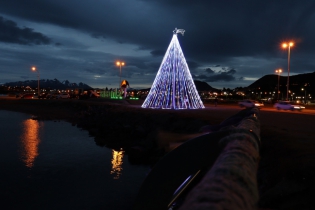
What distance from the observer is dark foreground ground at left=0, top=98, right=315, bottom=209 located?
7000 mm

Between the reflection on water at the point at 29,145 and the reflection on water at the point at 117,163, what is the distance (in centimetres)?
405

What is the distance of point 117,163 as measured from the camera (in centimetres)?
1655

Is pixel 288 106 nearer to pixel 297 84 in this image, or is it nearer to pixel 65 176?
pixel 65 176

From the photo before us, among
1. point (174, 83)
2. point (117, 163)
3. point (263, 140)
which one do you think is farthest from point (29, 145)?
point (263, 140)

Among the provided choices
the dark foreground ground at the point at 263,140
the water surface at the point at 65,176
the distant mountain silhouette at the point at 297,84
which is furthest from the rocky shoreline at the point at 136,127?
the distant mountain silhouette at the point at 297,84

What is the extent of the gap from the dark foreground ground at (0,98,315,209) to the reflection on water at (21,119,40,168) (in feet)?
14.0

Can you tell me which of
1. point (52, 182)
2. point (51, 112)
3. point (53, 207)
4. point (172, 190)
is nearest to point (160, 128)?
point (52, 182)

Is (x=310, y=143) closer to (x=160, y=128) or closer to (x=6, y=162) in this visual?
(x=160, y=128)

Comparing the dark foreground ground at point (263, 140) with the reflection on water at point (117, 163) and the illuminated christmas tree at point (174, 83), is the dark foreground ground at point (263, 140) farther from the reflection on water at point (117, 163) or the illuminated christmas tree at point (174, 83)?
the illuminated christmas tree at point (174, 83)

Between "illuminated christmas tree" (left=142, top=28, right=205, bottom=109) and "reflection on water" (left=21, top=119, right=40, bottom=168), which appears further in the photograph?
"illuminated christmas tree" (left=142, top=28, right=205, bottom=109)

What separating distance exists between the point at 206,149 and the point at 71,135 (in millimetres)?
23221

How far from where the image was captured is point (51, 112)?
4422cm

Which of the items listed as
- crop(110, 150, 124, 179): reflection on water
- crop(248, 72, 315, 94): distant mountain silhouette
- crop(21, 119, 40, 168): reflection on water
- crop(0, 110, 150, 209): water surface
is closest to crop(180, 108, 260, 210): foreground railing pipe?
crop(0, 110, 150, 209): water surface

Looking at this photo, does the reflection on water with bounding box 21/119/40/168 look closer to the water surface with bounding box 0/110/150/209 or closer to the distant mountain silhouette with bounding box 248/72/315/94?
the water surface with bounding box 0/110/150/209
